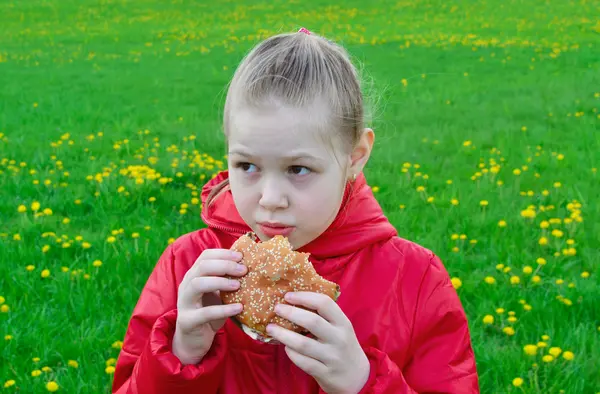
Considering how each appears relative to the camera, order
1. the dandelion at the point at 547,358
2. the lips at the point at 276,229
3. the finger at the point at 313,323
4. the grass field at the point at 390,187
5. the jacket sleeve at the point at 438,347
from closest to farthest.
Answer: the finger at the point at 313,323
the lips at the point at 276,229
the jacket sleeve at the point at 438,347
the dandelion at the point at 547,358
the grass field at the point at 390,187

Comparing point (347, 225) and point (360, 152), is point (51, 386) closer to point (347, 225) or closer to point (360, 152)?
point (347, 225)

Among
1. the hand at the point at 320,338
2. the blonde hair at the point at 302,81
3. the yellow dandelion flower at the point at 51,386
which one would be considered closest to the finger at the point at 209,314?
the hand at the point at 320,338

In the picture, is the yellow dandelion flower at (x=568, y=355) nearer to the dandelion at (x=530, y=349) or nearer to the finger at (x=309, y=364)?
the dandelion at (x=530, y=349)

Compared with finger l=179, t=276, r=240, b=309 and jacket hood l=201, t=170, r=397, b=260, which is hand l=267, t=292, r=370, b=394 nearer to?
finger l=179, t=276, r=240, b=309

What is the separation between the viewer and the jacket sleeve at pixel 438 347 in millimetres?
2078

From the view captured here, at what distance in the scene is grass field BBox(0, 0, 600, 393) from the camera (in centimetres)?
345

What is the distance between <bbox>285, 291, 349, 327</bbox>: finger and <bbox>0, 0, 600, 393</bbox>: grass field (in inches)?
33.9

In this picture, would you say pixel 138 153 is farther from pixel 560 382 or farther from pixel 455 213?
pixel 560 382

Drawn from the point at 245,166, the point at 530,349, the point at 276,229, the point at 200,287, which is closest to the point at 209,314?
the point at 200,287

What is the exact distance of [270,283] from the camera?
6.17 ft

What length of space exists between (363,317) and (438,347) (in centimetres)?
24

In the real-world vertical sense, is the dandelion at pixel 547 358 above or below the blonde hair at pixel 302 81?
below

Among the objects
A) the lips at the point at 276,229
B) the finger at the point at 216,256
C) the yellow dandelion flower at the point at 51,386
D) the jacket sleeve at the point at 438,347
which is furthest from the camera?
the yellow dandelion flower at the point at 51,386

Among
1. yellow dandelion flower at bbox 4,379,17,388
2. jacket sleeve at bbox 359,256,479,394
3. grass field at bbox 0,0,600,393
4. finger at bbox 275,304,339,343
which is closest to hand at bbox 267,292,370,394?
finger at bbox 275,304,339,343
